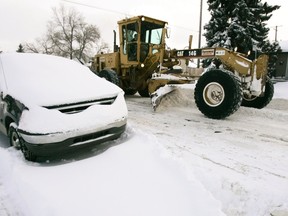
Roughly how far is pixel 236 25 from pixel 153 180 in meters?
17.0

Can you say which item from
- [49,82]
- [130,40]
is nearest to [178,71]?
[130,40]

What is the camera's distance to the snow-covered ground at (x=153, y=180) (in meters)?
2.95

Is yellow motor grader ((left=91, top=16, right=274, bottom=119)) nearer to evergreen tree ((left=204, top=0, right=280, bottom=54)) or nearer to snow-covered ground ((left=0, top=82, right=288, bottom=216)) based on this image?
snow-covered ground ((left=0, top=82, right=288, bottom=216))

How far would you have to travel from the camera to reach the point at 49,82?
4.32 meters

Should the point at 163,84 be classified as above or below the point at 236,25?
below

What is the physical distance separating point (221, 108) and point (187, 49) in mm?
2394

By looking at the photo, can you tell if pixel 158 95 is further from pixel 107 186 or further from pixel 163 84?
pixel 107 186

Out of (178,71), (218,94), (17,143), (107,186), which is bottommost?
(107,186)

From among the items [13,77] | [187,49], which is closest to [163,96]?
[187,49]

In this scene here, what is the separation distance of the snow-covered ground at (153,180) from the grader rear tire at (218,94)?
154 centimetres

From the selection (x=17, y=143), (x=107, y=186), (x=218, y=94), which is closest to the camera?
(x=107, y=186)

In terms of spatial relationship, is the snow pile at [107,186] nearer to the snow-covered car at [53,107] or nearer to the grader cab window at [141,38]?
the snow-covered car at [53,107]

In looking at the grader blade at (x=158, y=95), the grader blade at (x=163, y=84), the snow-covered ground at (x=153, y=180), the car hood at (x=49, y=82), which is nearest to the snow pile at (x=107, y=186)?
the snow-covered ground at (x=153, y=180)

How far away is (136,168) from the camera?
3.71 metres
